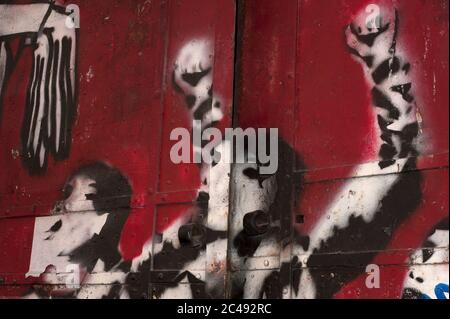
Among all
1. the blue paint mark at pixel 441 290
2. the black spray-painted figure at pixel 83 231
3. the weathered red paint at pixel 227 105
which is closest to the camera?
the blue paint mark at pixel 441 290

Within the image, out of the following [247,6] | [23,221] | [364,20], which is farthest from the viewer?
[23,221]

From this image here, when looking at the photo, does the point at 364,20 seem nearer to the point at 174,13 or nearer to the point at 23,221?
the point at 174,13

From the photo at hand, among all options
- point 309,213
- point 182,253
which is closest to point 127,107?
point 182,253

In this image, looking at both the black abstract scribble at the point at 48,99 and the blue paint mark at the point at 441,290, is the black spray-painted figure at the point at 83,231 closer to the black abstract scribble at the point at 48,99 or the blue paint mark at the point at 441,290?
the black abstract scribble at the point at 48,99

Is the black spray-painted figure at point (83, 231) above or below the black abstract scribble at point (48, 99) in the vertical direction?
below

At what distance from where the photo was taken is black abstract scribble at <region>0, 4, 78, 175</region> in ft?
11.1

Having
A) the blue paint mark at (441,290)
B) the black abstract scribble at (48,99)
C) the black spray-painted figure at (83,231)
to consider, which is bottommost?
the blue paint mark at (441,290)

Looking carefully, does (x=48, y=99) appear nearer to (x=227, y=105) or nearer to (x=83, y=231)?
(x=83, y=231)

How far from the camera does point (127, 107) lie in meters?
3.15

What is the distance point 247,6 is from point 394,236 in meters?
1.15

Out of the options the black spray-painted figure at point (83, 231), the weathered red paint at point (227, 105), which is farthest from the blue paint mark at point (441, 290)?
the black spray-painted figure at point (83, 231)

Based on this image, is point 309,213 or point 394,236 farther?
point 309,213

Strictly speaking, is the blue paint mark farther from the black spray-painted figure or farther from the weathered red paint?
the black spray-painted figure

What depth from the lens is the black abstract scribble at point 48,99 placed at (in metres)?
3.37
